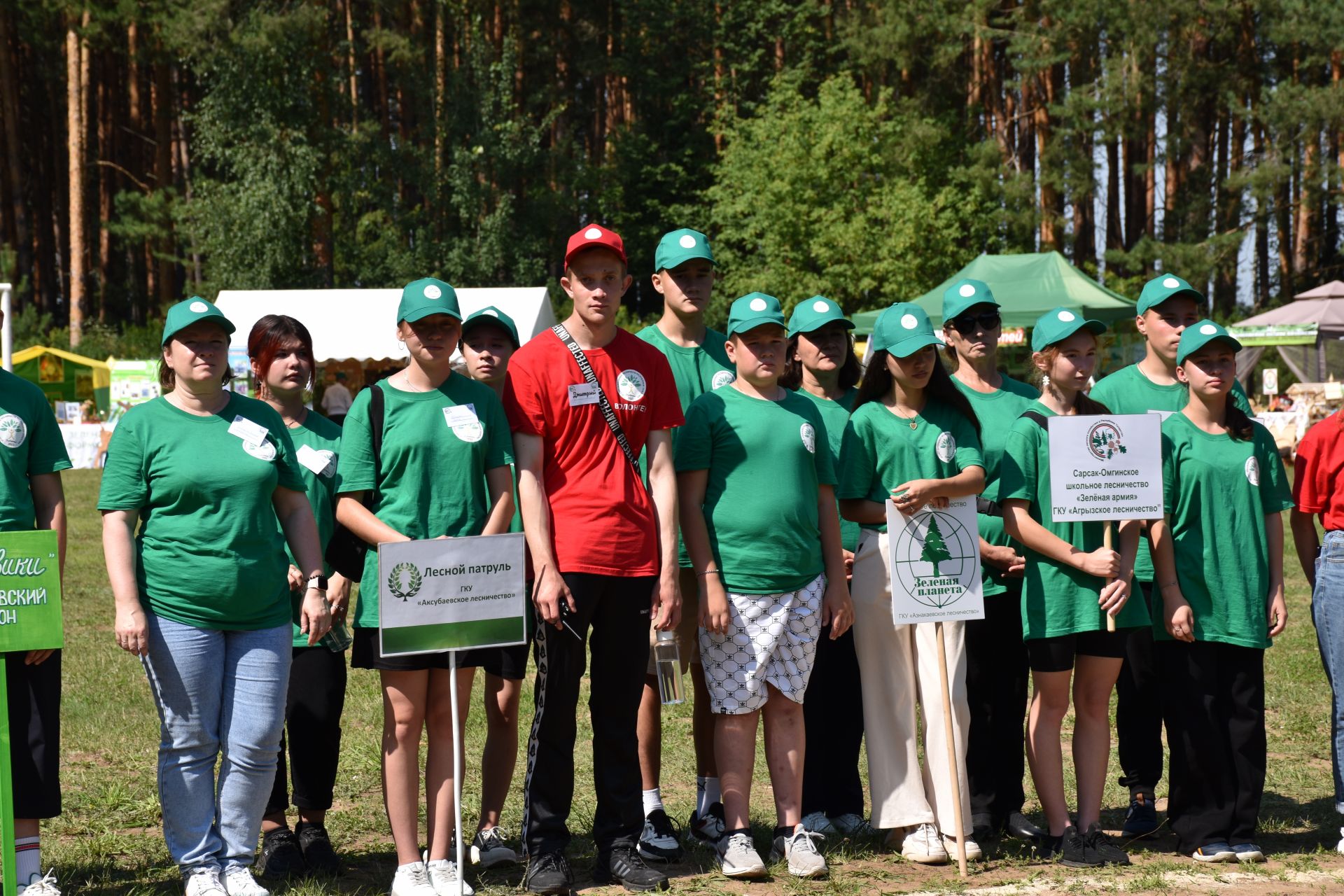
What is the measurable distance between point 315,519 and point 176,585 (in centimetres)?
64

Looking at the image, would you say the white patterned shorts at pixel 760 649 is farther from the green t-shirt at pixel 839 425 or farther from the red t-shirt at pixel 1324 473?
the red t-shirt at pixel 1324 473

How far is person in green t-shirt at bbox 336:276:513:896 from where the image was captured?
4309 mm

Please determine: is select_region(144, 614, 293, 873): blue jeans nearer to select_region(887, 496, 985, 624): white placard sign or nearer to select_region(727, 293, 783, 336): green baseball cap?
select_region(727, 293, 783, 336): green baseball cap

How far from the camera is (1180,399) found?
5.30 meters

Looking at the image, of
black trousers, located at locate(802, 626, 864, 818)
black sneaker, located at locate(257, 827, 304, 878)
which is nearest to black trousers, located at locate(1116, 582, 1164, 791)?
black trousers, located at locate(802, 626, 864, 818)

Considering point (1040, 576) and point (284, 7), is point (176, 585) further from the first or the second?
point (284, 7)

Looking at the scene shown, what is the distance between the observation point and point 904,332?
4.88 meters

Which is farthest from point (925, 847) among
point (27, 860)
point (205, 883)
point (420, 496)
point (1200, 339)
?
point (27, 860)

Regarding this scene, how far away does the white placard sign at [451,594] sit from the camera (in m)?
4.06

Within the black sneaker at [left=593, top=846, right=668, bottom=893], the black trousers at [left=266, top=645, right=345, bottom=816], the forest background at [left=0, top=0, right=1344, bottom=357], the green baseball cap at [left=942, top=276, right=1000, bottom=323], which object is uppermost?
the forest background at [left=0, top=0, right=1344, bottom=357]

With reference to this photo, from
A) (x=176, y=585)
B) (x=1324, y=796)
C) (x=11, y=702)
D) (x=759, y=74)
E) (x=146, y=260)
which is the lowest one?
(x=1324, y=796)

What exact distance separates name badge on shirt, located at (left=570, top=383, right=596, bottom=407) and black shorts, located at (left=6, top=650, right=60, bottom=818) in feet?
5.94

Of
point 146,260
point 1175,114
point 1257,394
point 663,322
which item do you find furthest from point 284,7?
point 663,322

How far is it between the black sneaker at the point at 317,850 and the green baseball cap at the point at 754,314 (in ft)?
7.71
